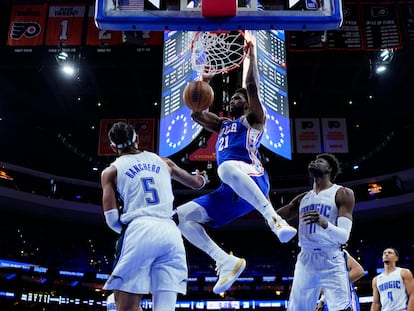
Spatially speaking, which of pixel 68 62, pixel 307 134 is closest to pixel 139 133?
pixel 68 62

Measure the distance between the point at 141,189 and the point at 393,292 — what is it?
17.1 ft

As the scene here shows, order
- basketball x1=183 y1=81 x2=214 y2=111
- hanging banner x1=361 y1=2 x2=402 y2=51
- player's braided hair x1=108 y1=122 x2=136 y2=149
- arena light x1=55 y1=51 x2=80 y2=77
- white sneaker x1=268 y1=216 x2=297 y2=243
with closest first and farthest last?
player's braided hair x1=108 y1=122 x2=136 y2=149
white sneaker x1=268 y1=216 x2=297 y2=243
basketball x1=183 y1=81 x2=214 y2=111
hanging banner x1=361 y1=2 x2=402 y2=51
arena light x1=55 y1=51 x2=80 y2=77

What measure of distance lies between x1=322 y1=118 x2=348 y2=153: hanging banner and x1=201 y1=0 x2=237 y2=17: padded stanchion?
851 cm

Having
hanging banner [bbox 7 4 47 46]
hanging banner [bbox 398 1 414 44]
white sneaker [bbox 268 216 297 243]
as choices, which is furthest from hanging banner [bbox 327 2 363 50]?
white sneaker [bbox 268 216 297 243]

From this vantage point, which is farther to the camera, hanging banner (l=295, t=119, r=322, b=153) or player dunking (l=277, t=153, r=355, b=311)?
hanging banner (l=295, t=119, r=322, b=153)

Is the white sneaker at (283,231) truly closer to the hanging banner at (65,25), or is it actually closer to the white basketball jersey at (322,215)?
the white basketball jersey at (322,215)

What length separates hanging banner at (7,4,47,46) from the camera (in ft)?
31.4

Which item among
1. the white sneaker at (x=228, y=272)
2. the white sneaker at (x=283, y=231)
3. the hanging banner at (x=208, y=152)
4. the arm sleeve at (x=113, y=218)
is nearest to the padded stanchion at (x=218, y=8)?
the white sneaker at (x=283, y=231)

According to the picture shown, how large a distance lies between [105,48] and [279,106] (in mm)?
4389

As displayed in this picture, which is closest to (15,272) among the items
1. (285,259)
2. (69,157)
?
(69,157)

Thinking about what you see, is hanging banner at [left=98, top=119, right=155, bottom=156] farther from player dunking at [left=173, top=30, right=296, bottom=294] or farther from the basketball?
player dunking at [left=173, top=30, right=296, bottom=294]

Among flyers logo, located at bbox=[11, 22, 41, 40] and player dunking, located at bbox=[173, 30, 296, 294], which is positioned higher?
flyers logo, located at bbox=[11, 22, 41, 40]

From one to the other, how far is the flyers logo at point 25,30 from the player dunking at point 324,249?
6610mm

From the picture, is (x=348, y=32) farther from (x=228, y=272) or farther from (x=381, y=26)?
(x=228, y=272)
